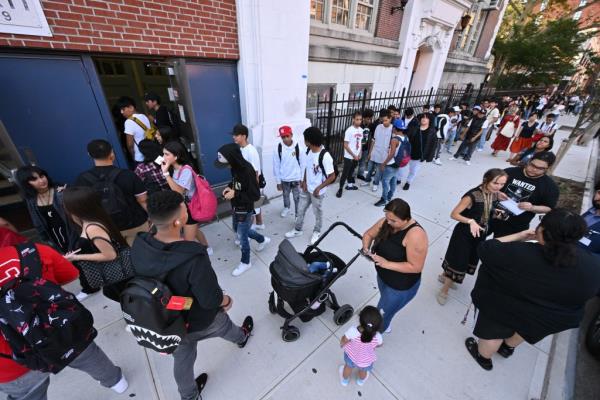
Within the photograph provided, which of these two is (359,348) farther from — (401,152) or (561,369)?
(401,152)

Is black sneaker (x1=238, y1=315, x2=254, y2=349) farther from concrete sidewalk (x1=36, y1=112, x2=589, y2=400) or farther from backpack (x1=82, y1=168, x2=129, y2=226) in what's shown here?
backpack (x1=82, y1=168, x2=129, y2=226)

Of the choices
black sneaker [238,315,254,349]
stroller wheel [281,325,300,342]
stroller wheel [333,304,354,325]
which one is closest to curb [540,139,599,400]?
stroller wheel [333,304,354,325]

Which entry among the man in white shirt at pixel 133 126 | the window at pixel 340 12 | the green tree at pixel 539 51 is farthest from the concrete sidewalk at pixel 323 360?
the green tree at pixel 539 51

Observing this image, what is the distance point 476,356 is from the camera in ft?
8.28

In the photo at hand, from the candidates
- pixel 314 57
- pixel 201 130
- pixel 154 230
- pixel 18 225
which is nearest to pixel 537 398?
pixel 154 230

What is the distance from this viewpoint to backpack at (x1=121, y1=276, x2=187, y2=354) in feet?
4.49

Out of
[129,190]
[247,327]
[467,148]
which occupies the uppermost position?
[129,190]

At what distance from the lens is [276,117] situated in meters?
5.06

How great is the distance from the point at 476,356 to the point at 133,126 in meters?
5.63

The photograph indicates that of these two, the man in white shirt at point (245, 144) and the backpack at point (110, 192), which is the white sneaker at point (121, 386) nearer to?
the backpack at point (110, 192)

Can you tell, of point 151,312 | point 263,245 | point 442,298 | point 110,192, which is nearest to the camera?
point 151,312

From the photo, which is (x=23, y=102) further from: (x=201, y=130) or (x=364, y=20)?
(x=364, y=20)

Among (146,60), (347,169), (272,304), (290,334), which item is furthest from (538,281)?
(146,60)

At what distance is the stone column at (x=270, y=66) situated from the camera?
169 inches
